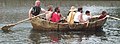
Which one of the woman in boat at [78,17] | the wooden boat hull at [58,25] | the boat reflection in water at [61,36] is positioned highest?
the woman in boat at [78,17]

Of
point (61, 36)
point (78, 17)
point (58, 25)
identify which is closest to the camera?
point (61, 36)

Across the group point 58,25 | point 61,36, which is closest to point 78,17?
point 58,25

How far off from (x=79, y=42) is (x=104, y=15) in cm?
574

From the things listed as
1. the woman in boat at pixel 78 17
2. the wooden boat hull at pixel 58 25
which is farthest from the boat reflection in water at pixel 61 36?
the woman in boat at pixel 78 17

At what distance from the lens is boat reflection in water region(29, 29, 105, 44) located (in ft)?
66.4

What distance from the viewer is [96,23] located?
949 inches

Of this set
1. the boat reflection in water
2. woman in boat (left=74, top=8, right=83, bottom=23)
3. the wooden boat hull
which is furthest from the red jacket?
woman in boat (left=74, top=8, right=83, bottom=23)

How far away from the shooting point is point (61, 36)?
22.1m

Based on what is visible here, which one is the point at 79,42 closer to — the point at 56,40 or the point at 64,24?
the point at 56,40

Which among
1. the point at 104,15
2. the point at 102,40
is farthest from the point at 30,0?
the point at 102,40

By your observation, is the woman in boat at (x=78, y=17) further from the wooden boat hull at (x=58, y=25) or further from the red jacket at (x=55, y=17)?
the red jacket at (x=55, y=17)

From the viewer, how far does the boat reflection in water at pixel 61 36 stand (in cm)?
2025

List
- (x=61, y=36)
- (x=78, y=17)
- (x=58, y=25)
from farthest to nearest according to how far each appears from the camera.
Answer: (x=78, y=17) → (x=58, y=25) → (x=61, y=36)

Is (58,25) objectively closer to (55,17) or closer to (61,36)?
(55,17)
